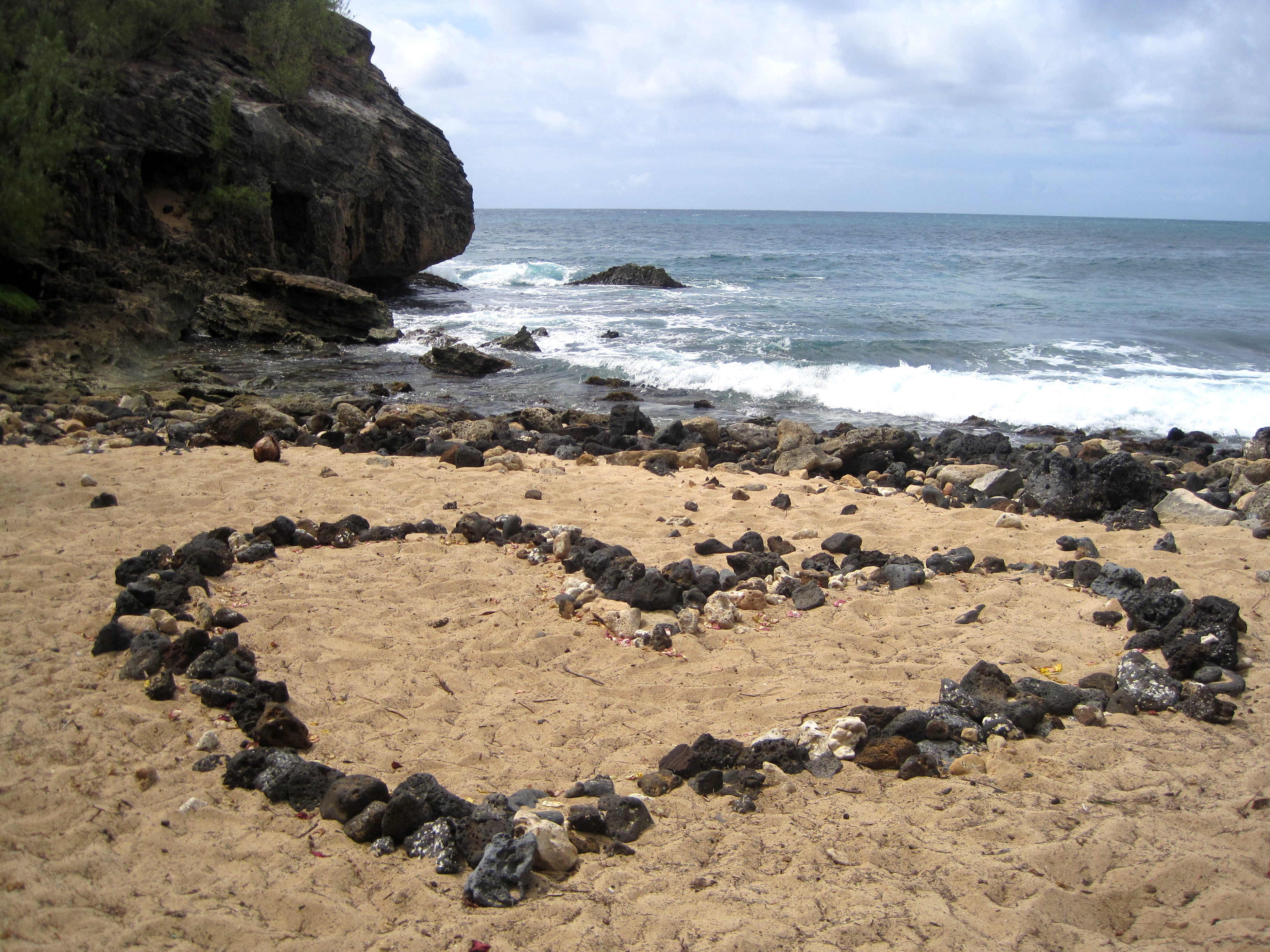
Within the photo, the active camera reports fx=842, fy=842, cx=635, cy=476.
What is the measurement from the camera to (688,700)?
13.6ft

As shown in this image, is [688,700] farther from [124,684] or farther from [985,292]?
[985,292]

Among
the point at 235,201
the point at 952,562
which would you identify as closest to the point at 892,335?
the point at 952,562

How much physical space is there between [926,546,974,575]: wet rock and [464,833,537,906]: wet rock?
12.4 feet

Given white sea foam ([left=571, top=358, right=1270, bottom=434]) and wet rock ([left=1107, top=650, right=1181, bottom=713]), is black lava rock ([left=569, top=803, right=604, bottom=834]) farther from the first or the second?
white sea foam ([left=571, top=358, right=1270, bottom=434])

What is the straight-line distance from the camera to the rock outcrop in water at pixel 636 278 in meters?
32.1

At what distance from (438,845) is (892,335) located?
17647 mm

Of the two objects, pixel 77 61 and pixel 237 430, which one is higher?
pixel 77 61

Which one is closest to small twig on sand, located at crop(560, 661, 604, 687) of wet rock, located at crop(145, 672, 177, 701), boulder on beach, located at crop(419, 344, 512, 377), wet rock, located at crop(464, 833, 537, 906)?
wet rock, located at crop(464, 833, 537, 906)

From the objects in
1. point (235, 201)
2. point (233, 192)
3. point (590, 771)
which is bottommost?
point (590, 771)

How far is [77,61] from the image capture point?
52.5 feet

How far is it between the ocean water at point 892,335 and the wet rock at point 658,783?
9.71m

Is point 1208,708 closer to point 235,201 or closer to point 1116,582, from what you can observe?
point 1116,582

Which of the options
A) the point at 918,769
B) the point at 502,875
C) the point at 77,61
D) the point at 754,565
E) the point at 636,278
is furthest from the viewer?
the point at 636,278

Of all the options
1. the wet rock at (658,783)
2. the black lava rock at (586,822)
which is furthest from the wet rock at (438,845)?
the wet rock at (658,783)
